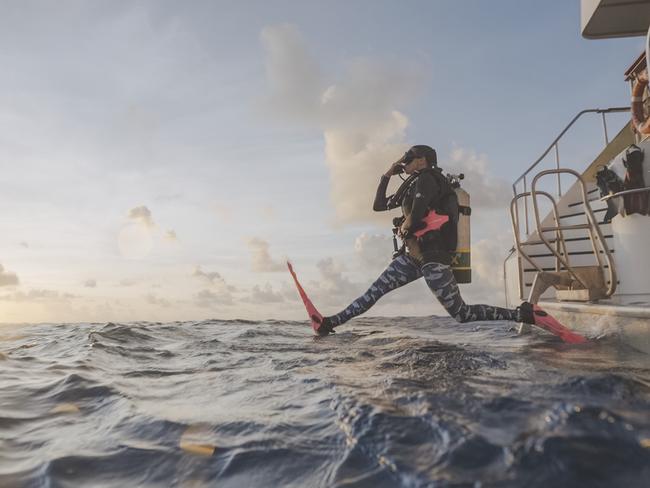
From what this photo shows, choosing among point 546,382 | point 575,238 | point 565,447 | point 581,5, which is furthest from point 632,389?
point 581,5

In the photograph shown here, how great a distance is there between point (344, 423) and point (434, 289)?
3303mm

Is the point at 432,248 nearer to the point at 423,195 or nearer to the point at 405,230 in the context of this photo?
the point at 405,230

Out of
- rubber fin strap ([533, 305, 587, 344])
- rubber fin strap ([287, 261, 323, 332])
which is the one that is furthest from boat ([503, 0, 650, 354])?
rubber fin strap ([287, 261, 323, 332])

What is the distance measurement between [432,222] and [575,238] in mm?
6331

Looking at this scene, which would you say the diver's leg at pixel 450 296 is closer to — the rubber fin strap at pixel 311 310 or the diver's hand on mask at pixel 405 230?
the diver's hand on mask at pixel 405 230

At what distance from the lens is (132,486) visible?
2.30 metres

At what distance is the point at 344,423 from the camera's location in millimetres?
2809

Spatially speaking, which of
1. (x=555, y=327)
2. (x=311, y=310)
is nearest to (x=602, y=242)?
(x=555, y=327)

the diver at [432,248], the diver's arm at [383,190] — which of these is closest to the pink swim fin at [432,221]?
the diver at [432,248]

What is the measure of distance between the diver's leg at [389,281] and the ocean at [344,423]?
1195 mm

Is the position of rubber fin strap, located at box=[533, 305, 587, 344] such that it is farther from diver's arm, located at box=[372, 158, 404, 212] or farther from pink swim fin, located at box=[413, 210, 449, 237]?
diver's arm, located at box=[372, 158, 404, 212]

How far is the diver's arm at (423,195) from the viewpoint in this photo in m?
5.64

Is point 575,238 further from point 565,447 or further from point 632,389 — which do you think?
point 565,447

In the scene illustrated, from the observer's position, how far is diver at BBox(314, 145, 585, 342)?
5758 mm
